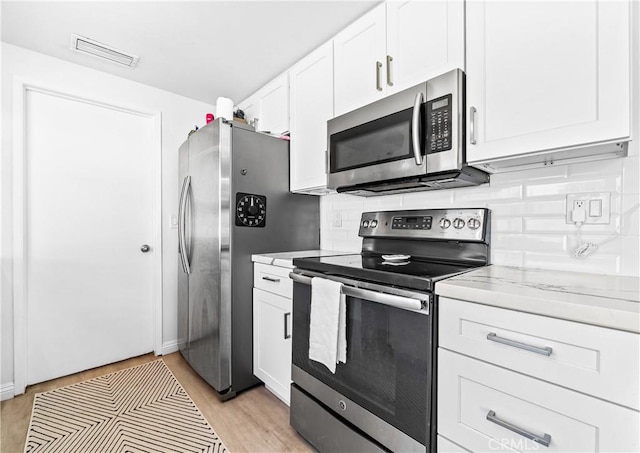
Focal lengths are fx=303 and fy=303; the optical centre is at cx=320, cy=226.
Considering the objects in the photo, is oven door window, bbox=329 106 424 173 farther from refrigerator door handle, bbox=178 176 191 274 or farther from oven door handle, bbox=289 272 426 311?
refrigerator door handle, bbox=178 176 191 274

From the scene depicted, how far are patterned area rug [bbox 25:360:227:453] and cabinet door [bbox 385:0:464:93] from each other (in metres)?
2.08

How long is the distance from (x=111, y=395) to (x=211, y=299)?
0.93 m

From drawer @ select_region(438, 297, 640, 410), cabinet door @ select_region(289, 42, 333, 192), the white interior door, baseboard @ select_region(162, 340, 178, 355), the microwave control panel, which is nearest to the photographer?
drawer @ select_region(438, 297, 640, 410)

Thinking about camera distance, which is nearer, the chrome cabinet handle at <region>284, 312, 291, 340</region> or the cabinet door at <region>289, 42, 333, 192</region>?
the chrome cabinet handle at <region>284, 312, 291, 340</region>

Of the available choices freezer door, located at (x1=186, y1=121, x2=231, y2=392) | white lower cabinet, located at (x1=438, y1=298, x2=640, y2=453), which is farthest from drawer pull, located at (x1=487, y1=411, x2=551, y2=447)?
freezer door, located at (x1=186, y1=121, x2=231, y2=392)

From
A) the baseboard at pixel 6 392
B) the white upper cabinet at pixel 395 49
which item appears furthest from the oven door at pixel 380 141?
the baseboard at pixel 6 392

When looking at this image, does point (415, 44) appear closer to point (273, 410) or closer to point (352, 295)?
point (352, 295)

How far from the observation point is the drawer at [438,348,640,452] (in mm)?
718

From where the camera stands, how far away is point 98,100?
7.94 feet

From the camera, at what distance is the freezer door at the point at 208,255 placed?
76.6 inches

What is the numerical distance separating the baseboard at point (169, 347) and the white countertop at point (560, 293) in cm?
260

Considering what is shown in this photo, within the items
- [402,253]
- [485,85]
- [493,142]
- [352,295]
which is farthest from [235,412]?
[485,85]

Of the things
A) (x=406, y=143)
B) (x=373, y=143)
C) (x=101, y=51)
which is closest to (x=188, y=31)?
(x=101, y=51)

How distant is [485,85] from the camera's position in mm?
1200
